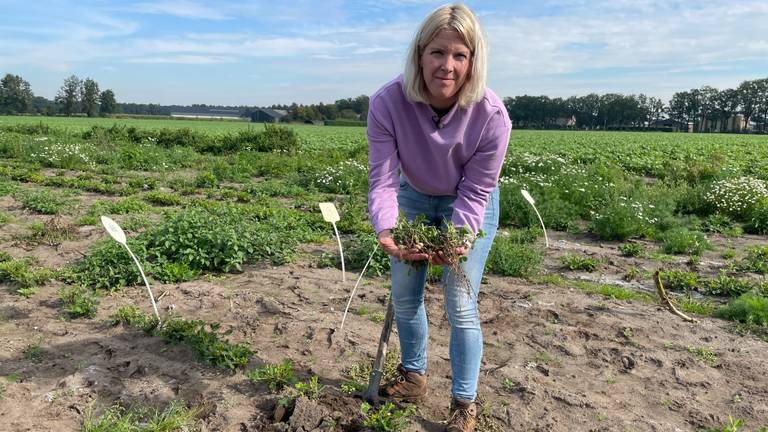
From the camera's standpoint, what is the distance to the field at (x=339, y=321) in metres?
3.28

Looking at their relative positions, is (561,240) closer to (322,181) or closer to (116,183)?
(322,181)

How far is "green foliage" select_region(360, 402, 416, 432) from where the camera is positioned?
2998mm

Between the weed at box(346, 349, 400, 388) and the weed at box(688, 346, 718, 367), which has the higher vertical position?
the weed at box(688, 346, 718, 367)

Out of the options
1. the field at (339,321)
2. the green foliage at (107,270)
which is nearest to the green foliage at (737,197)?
the field at (339,321)

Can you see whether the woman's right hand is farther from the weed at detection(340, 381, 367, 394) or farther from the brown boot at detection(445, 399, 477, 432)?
the weed at detection(340, 381, 367, 394)

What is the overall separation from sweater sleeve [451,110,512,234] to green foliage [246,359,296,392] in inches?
59.6

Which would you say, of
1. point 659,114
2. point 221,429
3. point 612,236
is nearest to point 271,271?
point 221,429

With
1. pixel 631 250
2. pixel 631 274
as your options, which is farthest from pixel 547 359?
pixel 631 250

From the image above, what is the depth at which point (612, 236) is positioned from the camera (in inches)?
320

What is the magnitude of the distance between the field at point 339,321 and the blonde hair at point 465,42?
5.61ft

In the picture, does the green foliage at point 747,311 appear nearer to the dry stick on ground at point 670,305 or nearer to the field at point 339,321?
the field at point 339,321

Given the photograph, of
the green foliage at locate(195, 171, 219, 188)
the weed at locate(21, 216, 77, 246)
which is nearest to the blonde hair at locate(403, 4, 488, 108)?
the weed at locate(21, 216, 77, 246)

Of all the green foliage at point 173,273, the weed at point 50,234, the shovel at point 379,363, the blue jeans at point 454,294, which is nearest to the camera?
the blue jeans at point 454,294

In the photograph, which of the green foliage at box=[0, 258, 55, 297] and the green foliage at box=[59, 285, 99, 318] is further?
the green foliage at box=[0, 258, 55, 297]
